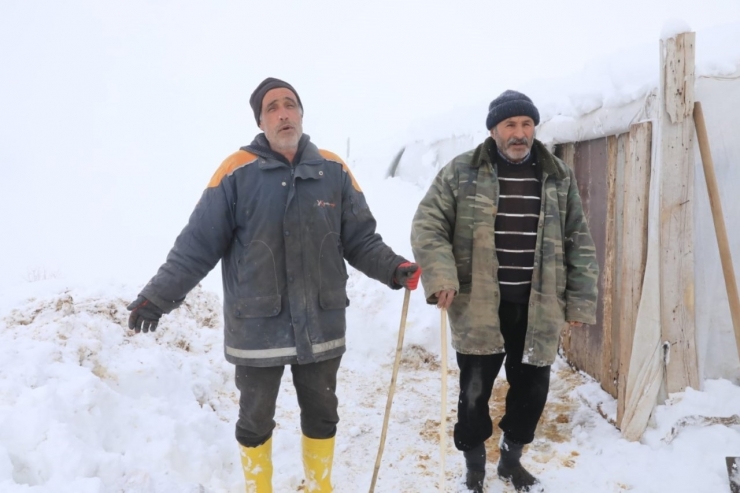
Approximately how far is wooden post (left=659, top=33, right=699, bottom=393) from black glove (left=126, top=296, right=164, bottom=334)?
307 centimetres

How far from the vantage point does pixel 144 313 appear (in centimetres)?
240

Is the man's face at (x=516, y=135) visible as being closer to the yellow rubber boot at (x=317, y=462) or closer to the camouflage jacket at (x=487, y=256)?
the camouflage jacket at (x=487, y=256)

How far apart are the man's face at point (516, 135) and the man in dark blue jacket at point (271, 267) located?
844mm

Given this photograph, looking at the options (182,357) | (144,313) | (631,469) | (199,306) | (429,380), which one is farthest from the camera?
(199,306)

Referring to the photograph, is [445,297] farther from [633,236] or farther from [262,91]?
[633,236]

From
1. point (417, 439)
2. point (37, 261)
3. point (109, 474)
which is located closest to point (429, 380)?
point (417, 439)

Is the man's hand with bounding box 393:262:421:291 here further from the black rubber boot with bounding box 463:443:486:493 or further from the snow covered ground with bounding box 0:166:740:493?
the snow covered ground with bounding box 0:166:740:493

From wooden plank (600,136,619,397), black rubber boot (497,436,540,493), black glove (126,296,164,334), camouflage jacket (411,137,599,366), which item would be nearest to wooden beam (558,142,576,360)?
→ wooden plank (600,136,619,397)

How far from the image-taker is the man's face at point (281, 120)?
2.54 metres

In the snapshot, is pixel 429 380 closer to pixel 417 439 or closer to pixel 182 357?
pixel 417 439

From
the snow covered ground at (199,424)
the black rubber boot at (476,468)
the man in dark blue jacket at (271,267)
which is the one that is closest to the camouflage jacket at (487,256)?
the man in dark blue jacket at (271,267)

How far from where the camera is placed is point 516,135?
109 inches

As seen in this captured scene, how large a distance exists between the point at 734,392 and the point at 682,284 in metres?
0.77

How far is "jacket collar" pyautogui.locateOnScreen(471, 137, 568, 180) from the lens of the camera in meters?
2.83
